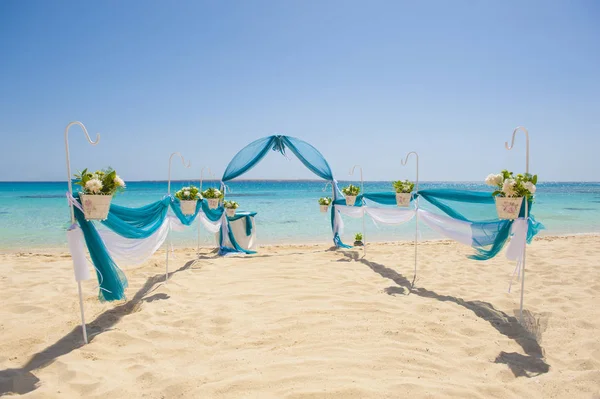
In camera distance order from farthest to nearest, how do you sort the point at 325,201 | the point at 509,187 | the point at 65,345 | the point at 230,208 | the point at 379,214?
1. the point at 325,201
2. the point at 230,208
3. the point at 379,214
4. the point at 509,187
5. the point at 65,345

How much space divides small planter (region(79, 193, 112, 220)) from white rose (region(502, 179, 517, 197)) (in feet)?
11.8

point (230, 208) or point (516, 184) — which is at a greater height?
point (516, 184)

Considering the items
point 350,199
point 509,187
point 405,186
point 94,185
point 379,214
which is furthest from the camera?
point 350,199

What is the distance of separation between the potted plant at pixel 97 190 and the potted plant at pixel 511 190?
139 inches

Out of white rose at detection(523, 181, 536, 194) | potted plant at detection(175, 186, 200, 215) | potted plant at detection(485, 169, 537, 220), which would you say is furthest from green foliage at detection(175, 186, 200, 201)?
white rose at detection(523, 181, 536, 194)

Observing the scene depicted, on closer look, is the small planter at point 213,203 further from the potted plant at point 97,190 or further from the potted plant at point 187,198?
the potted plant at point 97,190

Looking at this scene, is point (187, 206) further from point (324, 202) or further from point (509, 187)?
point (509, 187)

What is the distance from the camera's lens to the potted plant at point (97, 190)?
293 centimetres

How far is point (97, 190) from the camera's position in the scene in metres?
2.93

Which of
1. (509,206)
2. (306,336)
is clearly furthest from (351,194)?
(306,336)

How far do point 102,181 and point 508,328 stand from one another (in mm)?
4016

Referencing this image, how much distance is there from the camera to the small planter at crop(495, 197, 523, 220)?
3.37 m

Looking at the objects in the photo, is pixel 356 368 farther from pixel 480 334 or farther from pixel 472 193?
pixel 472 193

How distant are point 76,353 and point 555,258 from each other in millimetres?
7255
